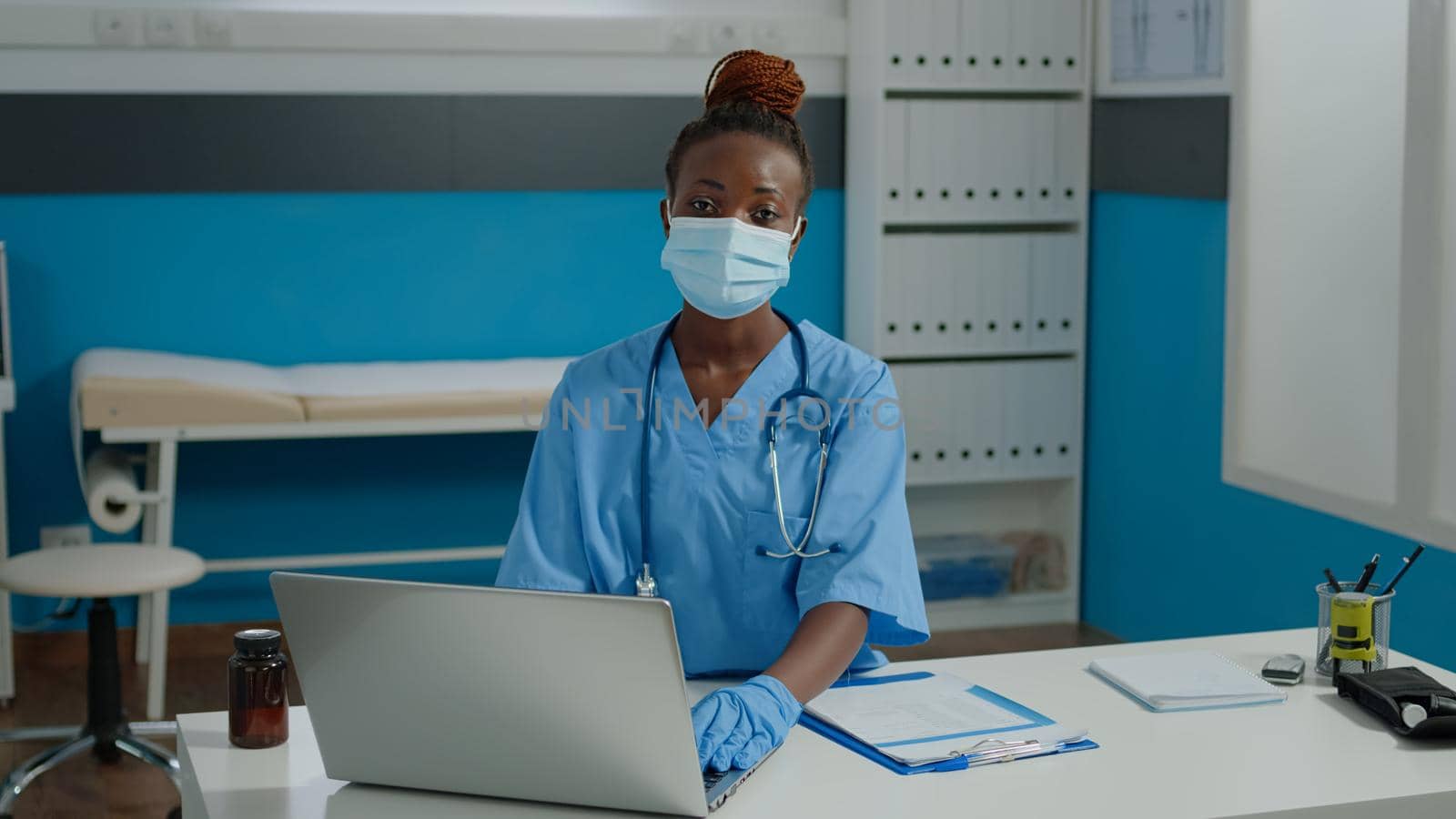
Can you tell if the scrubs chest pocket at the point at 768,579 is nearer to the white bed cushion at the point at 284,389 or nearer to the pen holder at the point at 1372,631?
the pen holder at the point at 1372,631

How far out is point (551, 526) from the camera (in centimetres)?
172

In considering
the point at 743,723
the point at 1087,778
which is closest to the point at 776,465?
the point at 743,723

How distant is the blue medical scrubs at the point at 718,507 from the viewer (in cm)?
169

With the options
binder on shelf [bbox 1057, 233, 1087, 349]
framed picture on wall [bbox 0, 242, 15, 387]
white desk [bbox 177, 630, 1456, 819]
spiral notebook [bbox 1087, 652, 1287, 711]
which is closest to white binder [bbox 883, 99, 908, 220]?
binder on shelf [bbox 1057, 233, 1087, 349]

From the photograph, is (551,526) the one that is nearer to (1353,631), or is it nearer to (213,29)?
(1353,631)

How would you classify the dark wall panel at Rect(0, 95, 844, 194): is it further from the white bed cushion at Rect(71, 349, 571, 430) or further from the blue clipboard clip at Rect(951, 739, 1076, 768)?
the blue clipboard clip at Rect(951, 739, 1076, 768)

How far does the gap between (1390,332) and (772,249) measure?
3.71ft

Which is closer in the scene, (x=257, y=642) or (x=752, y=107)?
(x=257, y=642)

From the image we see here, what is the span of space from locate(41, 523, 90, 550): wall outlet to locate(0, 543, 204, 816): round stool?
0.71m

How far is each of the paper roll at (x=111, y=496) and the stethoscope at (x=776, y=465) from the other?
1786 millimetres

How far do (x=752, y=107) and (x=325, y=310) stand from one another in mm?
2256

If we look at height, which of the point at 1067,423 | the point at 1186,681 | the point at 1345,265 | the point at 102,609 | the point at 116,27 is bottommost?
the point at 102,609

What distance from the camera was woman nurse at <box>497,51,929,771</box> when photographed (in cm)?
168

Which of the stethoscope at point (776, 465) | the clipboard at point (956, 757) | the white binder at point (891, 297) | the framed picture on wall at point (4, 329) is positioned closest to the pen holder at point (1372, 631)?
the clipboard at point (956, 757)
